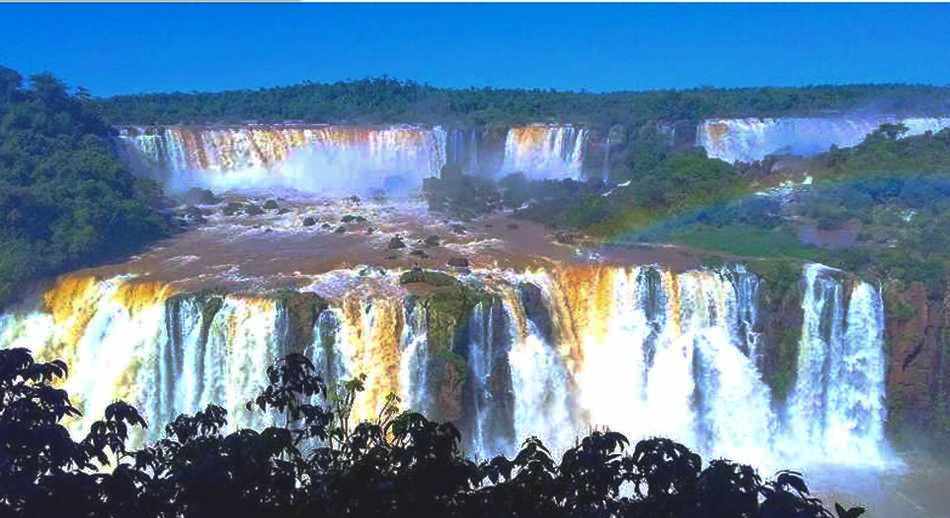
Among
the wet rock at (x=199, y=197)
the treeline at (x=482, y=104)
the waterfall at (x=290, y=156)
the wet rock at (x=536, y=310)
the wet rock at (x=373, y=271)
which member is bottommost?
the wet rock at (x=536, y=310)

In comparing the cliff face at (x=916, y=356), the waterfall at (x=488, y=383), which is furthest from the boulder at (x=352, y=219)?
the cliff face at (x=916, y=356)

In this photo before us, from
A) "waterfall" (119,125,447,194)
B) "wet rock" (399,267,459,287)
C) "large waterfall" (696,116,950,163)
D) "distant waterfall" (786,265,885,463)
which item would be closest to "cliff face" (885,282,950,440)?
"distant waterfall" (786,265,885,463)

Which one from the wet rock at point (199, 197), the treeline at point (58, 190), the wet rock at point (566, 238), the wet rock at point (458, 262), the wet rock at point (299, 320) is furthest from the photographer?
the wet rock at point (199, 197)

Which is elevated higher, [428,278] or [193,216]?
[193,216]

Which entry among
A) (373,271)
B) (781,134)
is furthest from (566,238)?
(781,134)

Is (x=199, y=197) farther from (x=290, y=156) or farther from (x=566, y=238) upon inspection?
(x=566, y=238)

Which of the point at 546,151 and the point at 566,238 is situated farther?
the point at 546,151

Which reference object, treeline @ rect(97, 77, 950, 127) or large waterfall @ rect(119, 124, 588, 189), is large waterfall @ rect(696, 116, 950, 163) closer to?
treeline @ rect(97, 77, 950, 127)

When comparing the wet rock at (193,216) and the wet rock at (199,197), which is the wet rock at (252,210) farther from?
the wet rock at (199,197)
